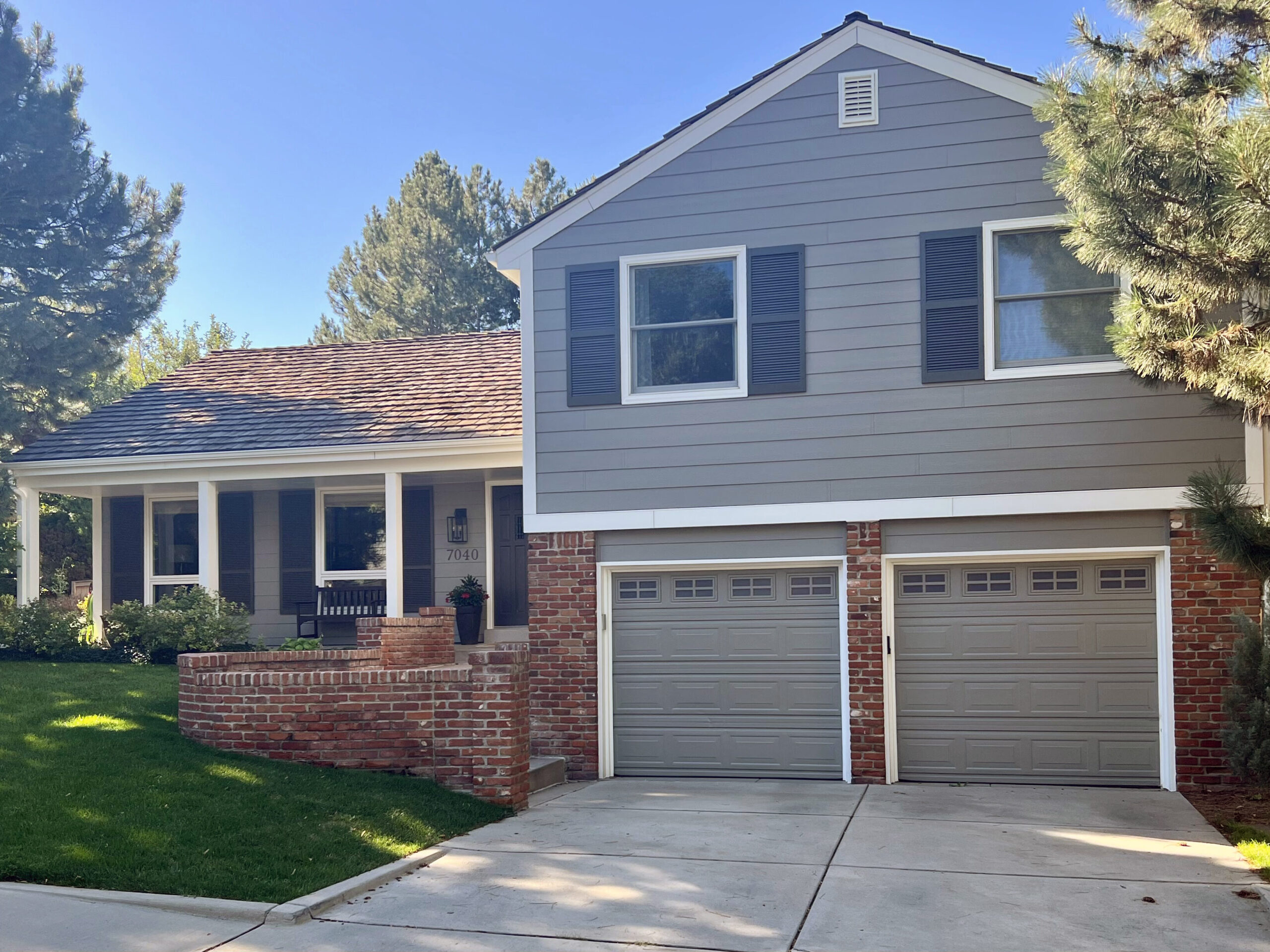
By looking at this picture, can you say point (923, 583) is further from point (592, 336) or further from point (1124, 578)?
point (592, 336)

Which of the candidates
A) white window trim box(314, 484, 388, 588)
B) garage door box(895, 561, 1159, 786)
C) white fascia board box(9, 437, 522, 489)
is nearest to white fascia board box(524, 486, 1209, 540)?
garage door box(895, 561, 1159, 786)

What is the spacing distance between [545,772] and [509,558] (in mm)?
5498

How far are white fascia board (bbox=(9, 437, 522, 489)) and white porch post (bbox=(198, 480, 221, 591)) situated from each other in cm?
20

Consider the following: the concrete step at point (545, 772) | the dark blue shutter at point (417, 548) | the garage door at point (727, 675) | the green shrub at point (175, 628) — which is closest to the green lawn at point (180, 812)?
the concrete step at point (545, 772)

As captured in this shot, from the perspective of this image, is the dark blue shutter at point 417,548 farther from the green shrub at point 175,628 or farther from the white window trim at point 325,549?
the green shrub at point 175,628

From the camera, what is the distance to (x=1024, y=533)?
32.9ft

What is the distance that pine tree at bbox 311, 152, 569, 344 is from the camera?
33.8 meters

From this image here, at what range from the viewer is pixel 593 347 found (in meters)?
11.0

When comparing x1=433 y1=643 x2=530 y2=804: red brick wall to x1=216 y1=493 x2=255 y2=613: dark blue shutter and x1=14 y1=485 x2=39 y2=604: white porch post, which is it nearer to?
x1=216 y1=493 x2=255 y2=613: dark blue shutter

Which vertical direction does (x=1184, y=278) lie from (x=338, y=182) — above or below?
below

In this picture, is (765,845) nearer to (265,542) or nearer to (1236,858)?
(1236,858)

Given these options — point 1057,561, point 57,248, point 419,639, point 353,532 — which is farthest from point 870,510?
point 57,248

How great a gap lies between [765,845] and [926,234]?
5.55 meters

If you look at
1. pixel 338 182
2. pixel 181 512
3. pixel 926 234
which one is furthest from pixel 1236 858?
pixel 338 182
